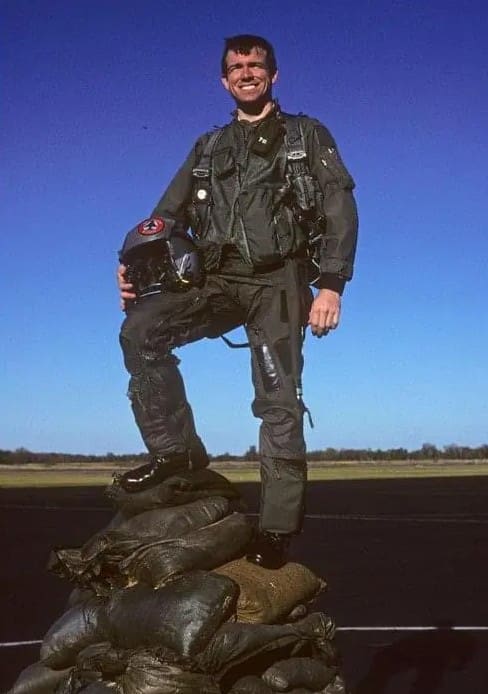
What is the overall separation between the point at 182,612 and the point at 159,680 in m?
0.30

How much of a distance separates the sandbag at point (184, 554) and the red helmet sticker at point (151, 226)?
1432 millimetres

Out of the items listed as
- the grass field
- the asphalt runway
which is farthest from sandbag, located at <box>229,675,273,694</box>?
the grass field

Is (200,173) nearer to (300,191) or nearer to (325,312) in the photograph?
(300,191)

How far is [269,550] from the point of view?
539cm

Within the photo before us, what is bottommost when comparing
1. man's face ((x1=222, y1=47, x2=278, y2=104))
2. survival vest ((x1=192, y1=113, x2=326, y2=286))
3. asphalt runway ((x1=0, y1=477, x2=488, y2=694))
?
asphalt runway ((x1=0, y1=477, x2=488, y2=694))

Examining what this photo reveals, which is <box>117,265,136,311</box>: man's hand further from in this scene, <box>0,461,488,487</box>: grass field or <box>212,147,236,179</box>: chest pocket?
<box>0,461,488,487</box>: grass field

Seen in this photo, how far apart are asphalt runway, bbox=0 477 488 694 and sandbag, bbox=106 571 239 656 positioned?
79cm

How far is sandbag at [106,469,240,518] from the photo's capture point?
5379 millimetres

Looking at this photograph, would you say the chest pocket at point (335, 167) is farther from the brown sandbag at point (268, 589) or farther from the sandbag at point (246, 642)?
the sandbag at point (246, 642)

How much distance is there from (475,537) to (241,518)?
13.9m

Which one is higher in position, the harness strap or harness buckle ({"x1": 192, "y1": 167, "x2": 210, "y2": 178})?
the harness strap

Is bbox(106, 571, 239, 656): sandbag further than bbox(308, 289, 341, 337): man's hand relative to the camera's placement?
No

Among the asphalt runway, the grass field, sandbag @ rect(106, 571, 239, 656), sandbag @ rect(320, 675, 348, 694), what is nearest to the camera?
sandbag @ rect(106, 571, 239, 656)

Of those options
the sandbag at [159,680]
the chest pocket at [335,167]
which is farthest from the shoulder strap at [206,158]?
the sandbag at [159,680]
